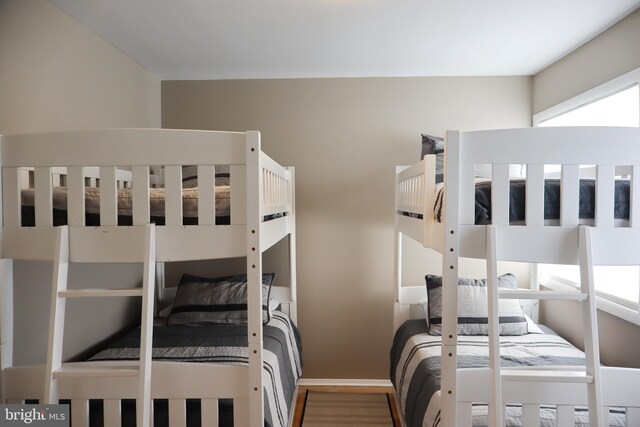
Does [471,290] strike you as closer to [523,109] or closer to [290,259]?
[290,259]

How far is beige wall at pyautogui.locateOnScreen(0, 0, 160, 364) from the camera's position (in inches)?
77.6

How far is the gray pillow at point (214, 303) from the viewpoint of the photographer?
9.45ft

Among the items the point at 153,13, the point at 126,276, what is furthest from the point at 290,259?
the point at 153,13

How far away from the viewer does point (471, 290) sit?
2785 mm

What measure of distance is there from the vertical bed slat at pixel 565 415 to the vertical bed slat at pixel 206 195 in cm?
137

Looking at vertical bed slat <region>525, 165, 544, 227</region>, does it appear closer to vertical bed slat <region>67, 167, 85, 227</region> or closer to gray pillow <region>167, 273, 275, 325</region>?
vertical bed slat <region>67, 167, 85, 227</region>

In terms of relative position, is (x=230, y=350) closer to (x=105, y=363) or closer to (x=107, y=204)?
(x=105, y=363)

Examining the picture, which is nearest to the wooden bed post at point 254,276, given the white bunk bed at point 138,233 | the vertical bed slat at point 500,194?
the white bunk bed at point 138,233

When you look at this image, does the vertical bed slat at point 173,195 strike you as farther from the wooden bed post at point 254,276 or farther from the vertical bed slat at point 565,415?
the vertical bed slat at point 565,415

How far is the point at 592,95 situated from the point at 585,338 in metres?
1.69

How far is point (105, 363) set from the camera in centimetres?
151

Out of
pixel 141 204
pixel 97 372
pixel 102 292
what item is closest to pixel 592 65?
pixel 141 204

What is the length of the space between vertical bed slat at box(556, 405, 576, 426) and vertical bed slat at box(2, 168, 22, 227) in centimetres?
201

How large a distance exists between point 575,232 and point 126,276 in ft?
8.43
